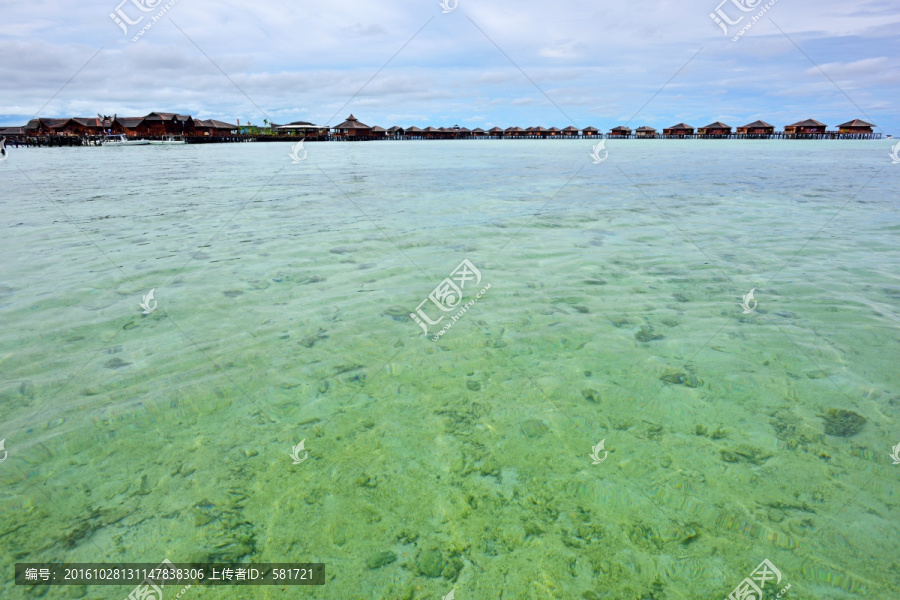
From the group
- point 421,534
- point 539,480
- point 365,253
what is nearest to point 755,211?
point 365,253

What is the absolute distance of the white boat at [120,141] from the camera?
311ft

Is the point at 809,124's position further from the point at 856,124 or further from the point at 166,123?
the point at 166,123

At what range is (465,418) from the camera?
4.81 metres

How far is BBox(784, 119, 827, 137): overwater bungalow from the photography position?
103312 mm

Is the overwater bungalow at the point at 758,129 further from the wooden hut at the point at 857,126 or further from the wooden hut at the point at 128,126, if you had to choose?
the wooden hut at the point at 128,126

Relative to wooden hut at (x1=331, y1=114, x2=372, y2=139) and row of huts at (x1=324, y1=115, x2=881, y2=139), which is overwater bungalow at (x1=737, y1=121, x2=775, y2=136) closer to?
row of huts at (x1=324, y1=115, x2=881, y2=139)

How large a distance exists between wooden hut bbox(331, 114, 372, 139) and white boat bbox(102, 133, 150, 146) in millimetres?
40443

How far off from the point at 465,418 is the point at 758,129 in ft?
448

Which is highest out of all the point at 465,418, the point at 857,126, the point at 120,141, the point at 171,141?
the point at 857,126

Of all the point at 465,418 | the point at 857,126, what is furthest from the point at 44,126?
the point at 857,126

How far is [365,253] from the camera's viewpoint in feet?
34.9

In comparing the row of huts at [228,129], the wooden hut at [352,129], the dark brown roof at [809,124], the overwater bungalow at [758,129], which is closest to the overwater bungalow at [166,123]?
the row of huts at [228,129]

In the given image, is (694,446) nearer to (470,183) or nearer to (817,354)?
(817,354)

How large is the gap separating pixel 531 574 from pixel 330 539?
4.86 ft
